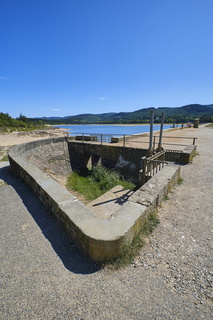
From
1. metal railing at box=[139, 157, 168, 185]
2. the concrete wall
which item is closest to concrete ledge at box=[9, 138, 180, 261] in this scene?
metal railing at box=[139, 157, 168, 185]

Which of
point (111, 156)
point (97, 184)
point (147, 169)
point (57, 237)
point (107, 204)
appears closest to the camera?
point (57, 237)

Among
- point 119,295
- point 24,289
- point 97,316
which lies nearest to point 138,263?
point 119,295

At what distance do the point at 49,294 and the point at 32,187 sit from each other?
3349mm

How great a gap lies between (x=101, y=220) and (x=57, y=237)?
97cm

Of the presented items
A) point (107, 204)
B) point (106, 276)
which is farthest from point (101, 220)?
point (107, 204)

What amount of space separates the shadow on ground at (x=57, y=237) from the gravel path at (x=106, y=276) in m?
0.01

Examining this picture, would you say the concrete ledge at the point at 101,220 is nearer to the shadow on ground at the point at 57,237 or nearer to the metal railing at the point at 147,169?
the shadow on ground at the point at 57,237

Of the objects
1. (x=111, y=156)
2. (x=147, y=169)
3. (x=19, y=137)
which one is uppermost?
Result: (x=147, y=169)

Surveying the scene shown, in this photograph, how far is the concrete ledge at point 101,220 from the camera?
6.66ft

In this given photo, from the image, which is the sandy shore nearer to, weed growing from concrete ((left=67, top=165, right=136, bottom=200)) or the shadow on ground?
weed growing from concrete ((left=67, top=165, right=136, bottom=200))

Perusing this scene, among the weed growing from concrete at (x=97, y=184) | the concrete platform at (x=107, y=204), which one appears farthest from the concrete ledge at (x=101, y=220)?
the weed growing from concrete at (x=97, y=184)

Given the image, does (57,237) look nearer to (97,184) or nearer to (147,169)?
(147,169)

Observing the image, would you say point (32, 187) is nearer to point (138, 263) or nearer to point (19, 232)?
point (19, 232)

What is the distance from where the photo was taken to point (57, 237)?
2.67 m
